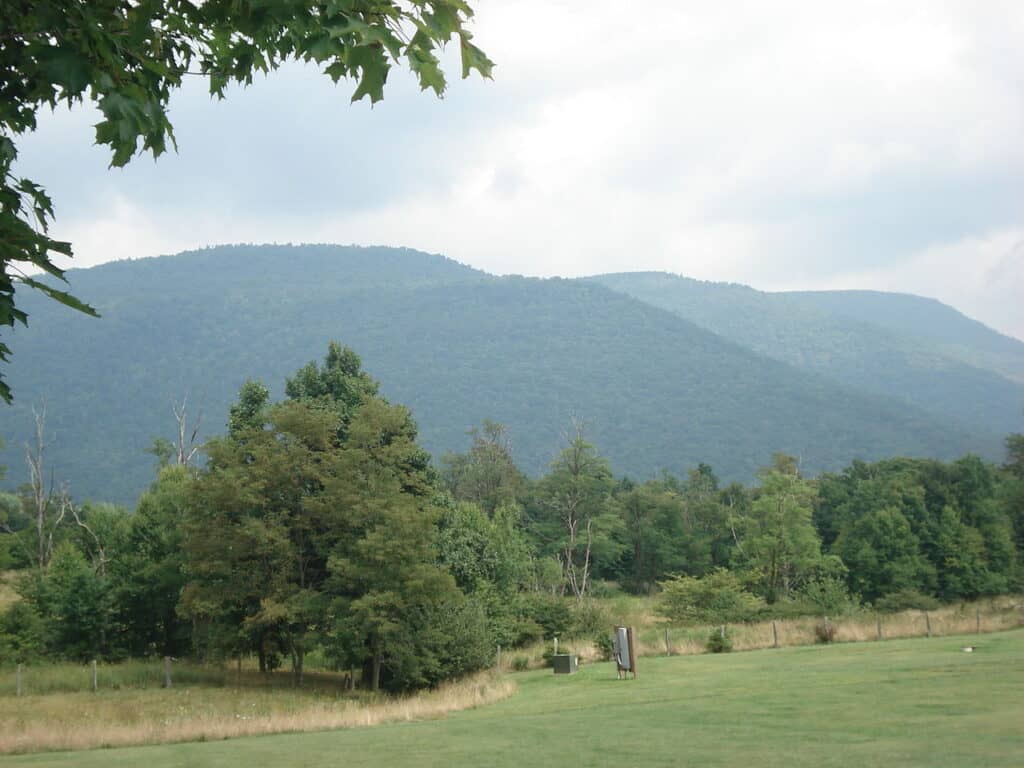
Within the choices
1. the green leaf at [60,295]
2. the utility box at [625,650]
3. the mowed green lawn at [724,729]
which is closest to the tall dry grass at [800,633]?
the utility box at [625,650]

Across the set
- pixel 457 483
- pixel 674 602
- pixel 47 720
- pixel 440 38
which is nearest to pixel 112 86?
pixel 440 38

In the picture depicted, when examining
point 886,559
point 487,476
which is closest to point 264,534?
point 886,559

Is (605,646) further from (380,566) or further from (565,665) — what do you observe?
(380,566)

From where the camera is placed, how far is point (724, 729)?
1391cm

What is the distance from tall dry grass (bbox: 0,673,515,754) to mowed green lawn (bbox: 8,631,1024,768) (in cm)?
167

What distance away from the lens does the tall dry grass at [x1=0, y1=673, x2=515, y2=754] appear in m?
18.8

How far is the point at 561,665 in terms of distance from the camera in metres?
31.2

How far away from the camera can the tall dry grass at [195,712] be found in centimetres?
1881

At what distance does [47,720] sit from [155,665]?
42.7 feet

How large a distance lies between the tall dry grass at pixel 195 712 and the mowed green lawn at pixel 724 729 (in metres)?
1.67

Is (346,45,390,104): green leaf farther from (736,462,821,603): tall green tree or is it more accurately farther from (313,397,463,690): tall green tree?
(736,462,821,603): tall green tree

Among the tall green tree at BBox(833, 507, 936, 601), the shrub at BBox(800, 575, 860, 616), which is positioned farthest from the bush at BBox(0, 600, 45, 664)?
the tall green tree at BBox(833, 507, 936, 601)

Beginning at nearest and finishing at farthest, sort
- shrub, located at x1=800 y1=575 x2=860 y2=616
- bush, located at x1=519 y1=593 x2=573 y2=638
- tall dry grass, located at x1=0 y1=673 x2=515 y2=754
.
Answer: tall dry grass, located at x1=0 y1=673 x2=515 y2=754 → bush, located at x1=519 y1=593 x2=573 y2=638 → shrub, located at x1=800 y1=575 x2=860 y2=616

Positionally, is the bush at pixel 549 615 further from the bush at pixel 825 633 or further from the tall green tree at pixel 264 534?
the tall green tree at pixel 264 534
